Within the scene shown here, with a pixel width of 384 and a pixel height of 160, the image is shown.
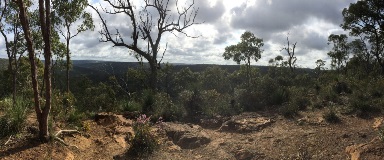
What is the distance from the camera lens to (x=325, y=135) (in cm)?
998

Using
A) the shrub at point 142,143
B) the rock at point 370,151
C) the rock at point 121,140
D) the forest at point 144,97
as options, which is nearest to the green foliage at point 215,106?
the forest at point 144,97

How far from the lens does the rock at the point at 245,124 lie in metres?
12.5

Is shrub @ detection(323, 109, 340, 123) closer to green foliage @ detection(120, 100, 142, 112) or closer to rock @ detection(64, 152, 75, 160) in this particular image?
green foliage @ detection(120, 100, 142, 112)

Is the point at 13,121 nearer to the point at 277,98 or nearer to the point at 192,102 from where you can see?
the point at 192,102

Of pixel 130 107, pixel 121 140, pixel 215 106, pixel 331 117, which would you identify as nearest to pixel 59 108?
pixel 121 140

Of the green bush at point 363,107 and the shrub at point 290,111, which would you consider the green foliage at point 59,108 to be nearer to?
the shrub at point 290,111

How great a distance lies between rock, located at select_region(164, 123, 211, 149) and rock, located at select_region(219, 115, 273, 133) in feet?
4.78

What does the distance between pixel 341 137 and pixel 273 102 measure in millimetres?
7384

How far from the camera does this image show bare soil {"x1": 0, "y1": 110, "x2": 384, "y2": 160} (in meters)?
7.33

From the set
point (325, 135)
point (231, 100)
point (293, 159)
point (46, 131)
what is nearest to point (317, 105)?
point (231, 100)

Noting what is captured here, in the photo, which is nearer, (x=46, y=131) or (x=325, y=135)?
(x=46, y=131)

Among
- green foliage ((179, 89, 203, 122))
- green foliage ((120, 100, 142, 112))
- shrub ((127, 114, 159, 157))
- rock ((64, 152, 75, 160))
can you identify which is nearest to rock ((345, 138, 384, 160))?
shrub ((127, 114, 159, 157))

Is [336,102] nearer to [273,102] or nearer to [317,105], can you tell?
[317,105]

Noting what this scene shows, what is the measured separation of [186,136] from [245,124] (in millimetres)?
2801
